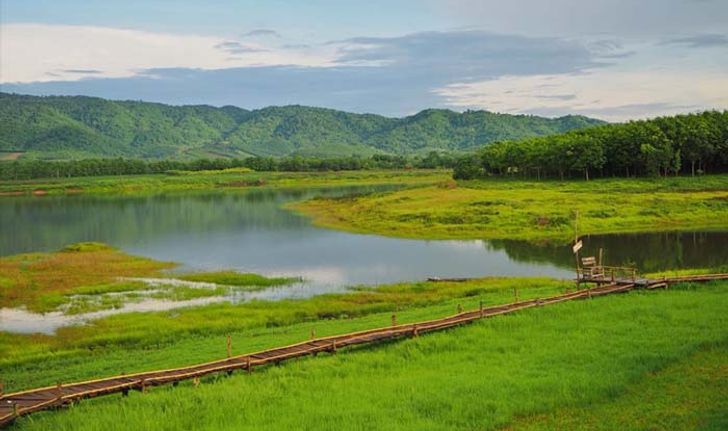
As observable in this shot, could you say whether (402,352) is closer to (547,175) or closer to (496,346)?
(496,346)

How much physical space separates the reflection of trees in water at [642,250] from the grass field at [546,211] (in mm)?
4157

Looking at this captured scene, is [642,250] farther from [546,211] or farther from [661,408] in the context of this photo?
[661,408]

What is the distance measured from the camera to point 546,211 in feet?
271

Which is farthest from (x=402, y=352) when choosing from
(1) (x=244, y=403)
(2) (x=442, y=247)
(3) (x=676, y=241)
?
(3) (x=676, y=241)

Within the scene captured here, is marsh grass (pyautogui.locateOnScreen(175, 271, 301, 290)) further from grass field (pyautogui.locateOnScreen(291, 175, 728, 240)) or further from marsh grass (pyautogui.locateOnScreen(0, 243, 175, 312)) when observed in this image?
grass field (pyautogui.locateOnScreen(291, 175, 728, 240))

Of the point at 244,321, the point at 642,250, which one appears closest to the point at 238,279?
the point at 244,321

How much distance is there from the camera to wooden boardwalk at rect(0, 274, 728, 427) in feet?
73.8

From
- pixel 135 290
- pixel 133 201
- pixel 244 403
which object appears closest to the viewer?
pixel 244 403

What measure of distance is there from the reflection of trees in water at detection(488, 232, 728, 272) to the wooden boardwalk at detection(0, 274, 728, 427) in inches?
988

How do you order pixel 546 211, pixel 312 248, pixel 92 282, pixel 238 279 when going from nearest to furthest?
pixel 238 279
pixel 92 282
pixel 312 248
pixel 546 211

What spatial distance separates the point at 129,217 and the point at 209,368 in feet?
297

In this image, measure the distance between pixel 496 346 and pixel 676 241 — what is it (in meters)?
47.2

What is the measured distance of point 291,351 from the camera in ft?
90.2

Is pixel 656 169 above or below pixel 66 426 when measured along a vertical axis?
above
